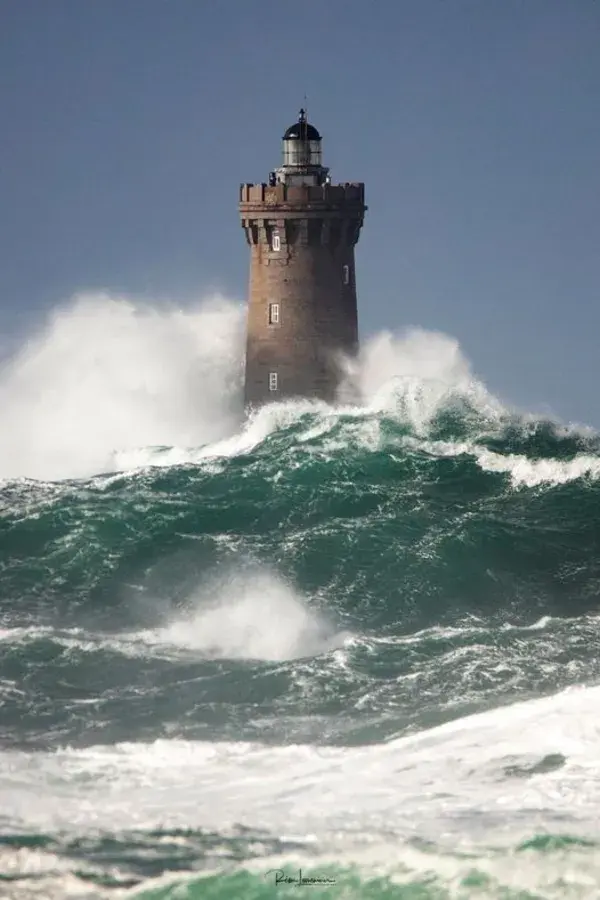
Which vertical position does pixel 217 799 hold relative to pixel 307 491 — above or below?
below

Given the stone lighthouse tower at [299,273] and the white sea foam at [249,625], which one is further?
the stone lighthouse tower at [299,273]

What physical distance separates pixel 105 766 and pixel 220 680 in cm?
420

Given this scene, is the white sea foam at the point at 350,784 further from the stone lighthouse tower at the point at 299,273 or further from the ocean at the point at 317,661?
the stone lighthouse tower at the point at 299,273

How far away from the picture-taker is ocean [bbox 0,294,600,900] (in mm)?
20594

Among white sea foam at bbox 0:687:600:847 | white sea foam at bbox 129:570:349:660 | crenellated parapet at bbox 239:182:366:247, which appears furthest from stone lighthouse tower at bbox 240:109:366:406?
white sea foam at bbox 0:687:600:847

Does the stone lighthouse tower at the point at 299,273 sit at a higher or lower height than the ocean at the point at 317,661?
higher

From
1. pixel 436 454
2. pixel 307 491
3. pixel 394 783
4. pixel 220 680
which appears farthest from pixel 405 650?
pixel 436 454

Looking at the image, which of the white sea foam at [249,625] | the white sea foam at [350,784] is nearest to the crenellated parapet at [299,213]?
the white sea foam at [249,625]

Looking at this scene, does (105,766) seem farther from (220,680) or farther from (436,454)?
(436,454)

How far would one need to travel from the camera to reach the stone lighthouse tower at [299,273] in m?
44.2

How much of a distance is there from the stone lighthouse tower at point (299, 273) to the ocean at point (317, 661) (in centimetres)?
82

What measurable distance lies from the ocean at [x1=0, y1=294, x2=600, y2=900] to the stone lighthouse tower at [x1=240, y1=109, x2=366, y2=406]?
32.3 inches

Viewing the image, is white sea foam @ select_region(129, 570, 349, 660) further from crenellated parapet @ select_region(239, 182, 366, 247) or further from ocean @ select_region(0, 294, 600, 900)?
crenellated parapet @ select_region(239, 182, 366, 247)

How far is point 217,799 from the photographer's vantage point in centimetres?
2261
